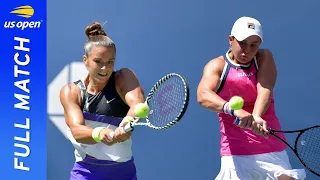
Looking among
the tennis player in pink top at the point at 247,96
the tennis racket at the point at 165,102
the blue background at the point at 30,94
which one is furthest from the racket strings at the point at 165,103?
the blue background at the point at 30,94

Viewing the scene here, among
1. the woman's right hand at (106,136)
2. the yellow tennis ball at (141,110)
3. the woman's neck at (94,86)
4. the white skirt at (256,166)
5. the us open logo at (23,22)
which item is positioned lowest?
the white skirt at (256,166)

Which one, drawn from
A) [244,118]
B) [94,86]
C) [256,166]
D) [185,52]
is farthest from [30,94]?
[244,118]

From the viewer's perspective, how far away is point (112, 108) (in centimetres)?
451

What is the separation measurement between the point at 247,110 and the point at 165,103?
653 mm

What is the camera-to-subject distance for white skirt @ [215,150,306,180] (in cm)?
489

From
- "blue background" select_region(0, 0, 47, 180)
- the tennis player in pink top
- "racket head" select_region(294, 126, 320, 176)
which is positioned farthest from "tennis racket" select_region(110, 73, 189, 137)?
"blue background" select_region(0, 0, 47, 180)

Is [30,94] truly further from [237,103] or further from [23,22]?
[237,103]

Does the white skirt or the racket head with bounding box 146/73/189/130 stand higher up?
the racket head with bounding box 146/73/189/130

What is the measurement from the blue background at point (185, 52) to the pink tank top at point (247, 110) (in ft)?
4.18

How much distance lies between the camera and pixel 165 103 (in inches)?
177

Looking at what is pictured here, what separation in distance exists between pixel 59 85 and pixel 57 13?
Result: 594 mm

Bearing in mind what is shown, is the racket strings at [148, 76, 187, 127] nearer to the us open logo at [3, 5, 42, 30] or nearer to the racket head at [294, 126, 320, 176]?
the racket head at [294, 126, 320, 176]

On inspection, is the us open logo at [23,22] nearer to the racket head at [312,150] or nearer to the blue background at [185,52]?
the blue background at [185,52]

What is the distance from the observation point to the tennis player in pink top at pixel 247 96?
4781 millimetres
